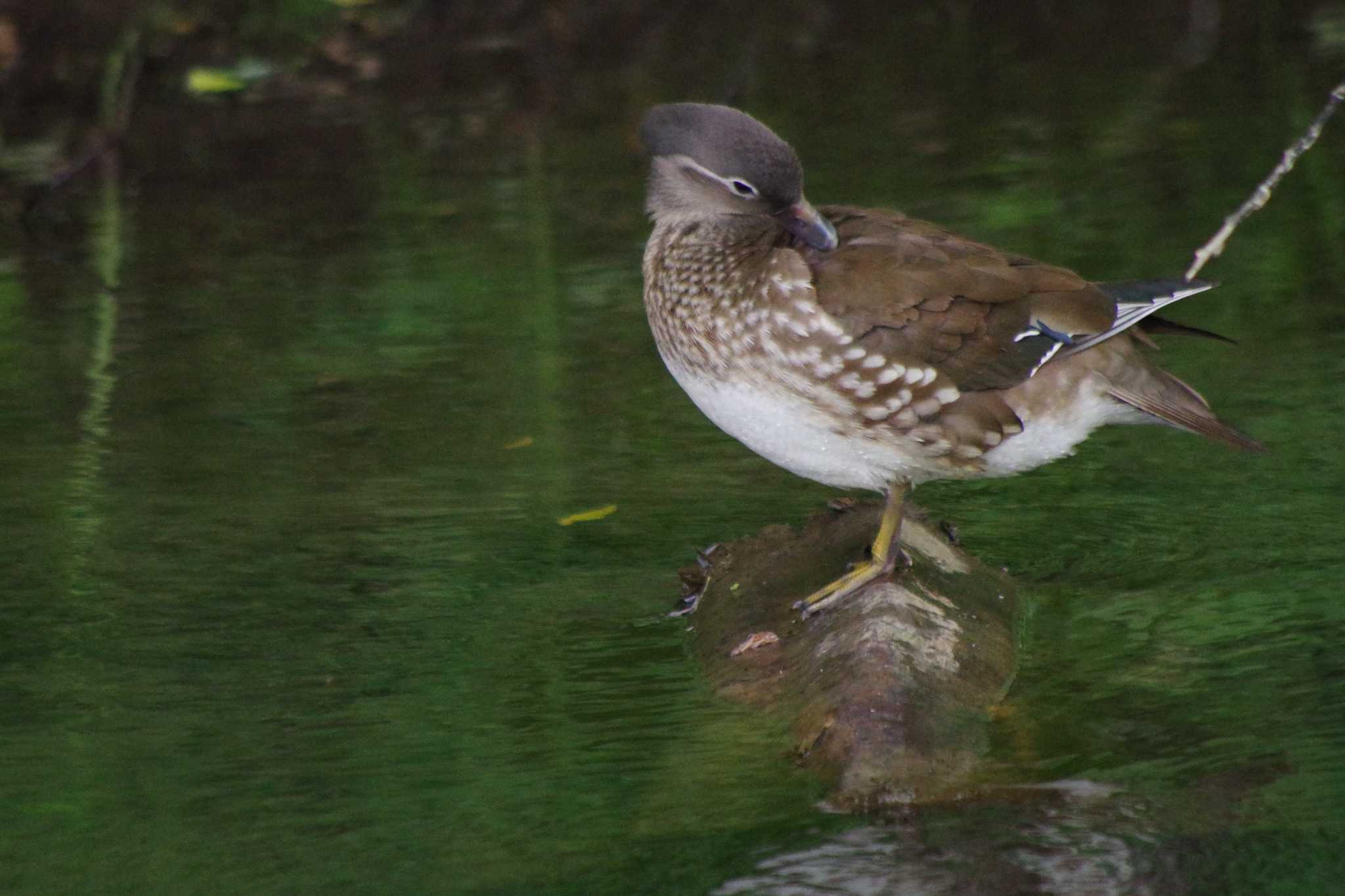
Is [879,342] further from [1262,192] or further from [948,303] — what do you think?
[1262,192]

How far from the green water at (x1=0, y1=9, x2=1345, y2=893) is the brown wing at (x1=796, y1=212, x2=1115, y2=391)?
0.59m

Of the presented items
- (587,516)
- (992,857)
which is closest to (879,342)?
(587,516)

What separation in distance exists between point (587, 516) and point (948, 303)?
132 cm

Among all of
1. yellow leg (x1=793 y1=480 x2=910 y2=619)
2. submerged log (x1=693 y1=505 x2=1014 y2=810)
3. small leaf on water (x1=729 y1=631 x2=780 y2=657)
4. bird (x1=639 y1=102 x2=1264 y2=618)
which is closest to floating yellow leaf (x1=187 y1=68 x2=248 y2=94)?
bird (x1=639 y1=102 x2=1264 y2=618)

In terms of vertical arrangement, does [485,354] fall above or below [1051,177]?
below

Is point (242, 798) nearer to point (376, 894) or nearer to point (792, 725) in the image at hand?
point (376, 894)

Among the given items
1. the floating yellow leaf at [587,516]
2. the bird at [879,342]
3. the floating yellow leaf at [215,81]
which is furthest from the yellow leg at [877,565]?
the floating yellow leaf at [215,81]

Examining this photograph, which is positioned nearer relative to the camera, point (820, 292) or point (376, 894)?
point (376, 894)

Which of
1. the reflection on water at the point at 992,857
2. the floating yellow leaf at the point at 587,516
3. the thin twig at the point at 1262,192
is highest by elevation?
the thin twig at the point at 1262,192

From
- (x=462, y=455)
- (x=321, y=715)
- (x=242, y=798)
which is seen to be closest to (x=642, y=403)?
(x=462, y=455)

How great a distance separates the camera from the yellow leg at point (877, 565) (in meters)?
4.12

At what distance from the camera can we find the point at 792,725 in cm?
380

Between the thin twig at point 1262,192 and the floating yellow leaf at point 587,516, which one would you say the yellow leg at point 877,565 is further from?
the floating yellow leaf at point 587,516

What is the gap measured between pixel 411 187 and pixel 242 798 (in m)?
5.18
